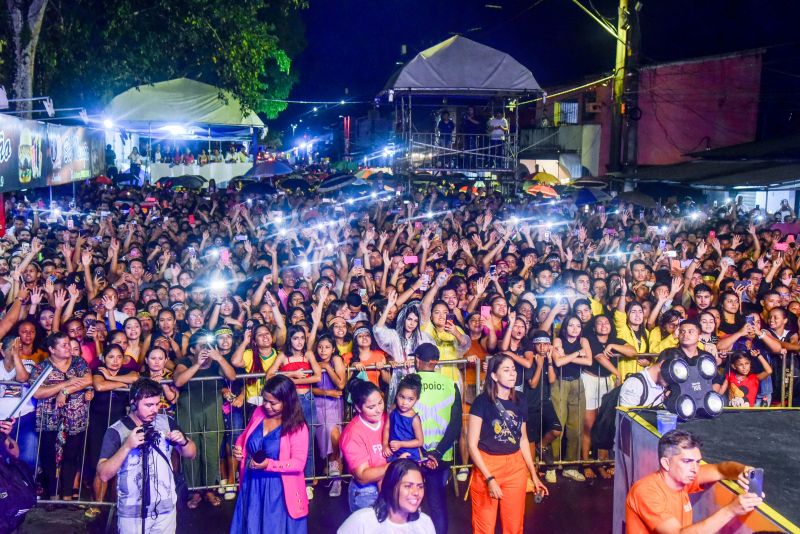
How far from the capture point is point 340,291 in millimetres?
9688

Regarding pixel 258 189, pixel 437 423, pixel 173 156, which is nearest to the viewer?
pixel 437 423

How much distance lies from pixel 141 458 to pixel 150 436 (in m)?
0.29

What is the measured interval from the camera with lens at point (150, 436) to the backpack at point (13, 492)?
3.09ft

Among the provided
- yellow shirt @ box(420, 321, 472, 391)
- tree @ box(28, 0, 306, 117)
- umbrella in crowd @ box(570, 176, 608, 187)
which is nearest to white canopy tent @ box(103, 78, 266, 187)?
tree @ box(28, 0, 306, 117)

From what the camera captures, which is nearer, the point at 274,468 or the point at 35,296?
the point at 274,468

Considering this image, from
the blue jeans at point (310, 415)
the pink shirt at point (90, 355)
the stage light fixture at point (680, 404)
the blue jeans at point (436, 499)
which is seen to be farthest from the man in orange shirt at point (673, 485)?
the pink shirt at point (90, 355)

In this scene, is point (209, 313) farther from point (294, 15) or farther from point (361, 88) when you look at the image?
point (361, 88)

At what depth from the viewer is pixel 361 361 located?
7047 mm

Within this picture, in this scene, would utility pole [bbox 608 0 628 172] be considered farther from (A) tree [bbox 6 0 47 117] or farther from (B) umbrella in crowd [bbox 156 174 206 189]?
(A) tree [bbox 6 0 47 117]

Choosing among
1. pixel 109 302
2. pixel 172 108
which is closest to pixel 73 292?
pixel 109 302

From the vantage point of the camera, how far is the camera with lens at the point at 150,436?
4.65m

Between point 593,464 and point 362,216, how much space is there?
9713 mm

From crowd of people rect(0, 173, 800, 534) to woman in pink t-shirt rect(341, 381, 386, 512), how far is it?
12 mm

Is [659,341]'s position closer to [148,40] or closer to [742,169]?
[742,169]
